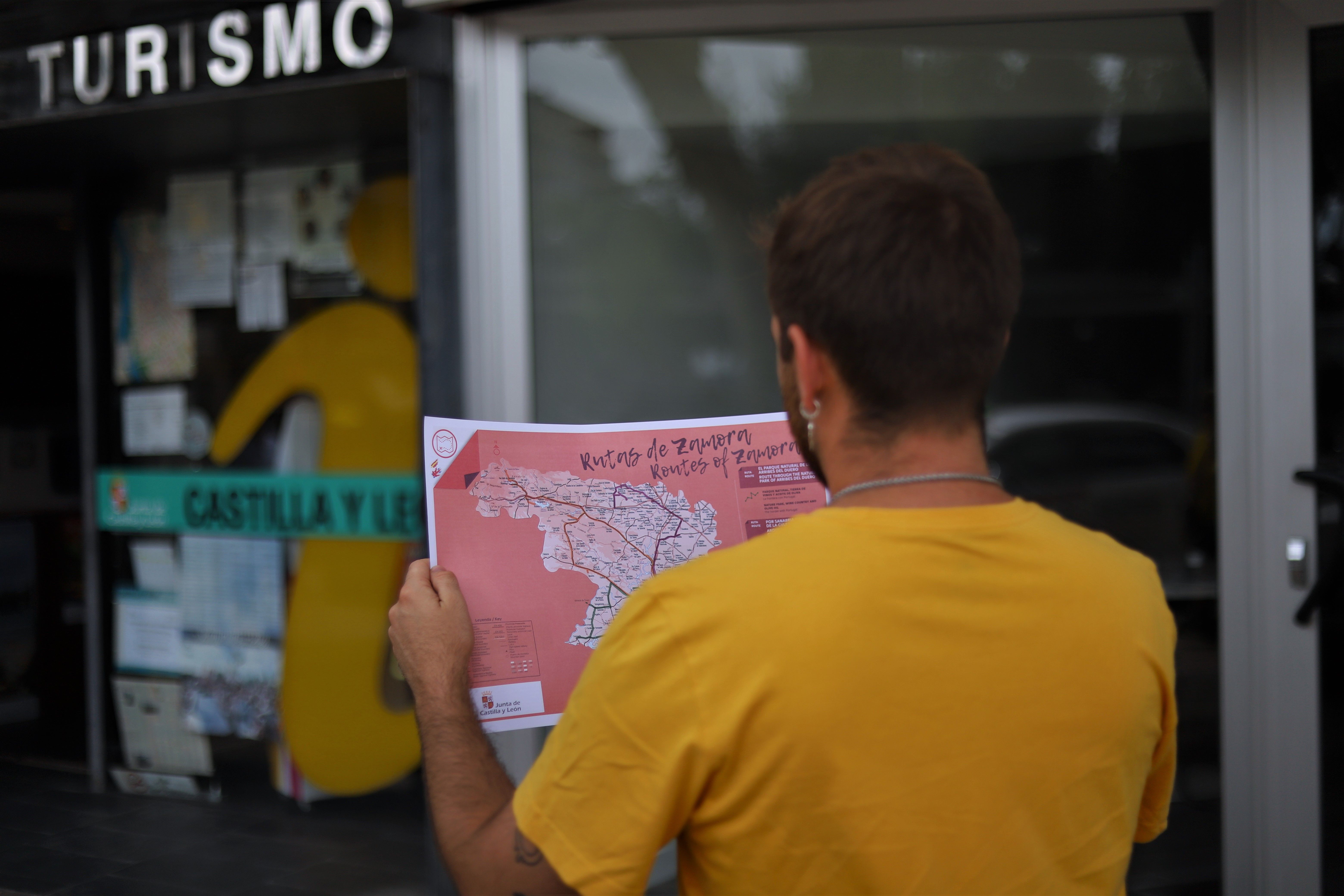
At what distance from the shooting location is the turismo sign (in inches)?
134

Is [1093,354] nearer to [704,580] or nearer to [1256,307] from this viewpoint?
[1256,307]

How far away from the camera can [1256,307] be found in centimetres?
313

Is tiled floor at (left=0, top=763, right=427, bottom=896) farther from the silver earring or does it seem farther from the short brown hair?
the short brown hair

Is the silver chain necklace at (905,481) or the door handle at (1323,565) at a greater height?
the silver chain necklace at (905,481)

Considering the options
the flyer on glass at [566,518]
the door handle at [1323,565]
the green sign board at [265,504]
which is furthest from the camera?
the green sign board at [265,504]

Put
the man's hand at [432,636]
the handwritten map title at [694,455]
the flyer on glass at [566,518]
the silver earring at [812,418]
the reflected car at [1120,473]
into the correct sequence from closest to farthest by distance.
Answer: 1. the silver earring at [812,418]
2. the man's hand at [432,636]
3. the flyer on glass at [566,518]
4. the handwritten map title at [694,455]
5. the reflected car at [1120,473]

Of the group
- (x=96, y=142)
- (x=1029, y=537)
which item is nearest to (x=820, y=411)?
(x=1029, y=537)

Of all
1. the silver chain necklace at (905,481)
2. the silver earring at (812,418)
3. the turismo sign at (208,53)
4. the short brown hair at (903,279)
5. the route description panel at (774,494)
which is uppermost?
the turismo sign at (208,53)

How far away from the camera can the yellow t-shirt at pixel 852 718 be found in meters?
0.96

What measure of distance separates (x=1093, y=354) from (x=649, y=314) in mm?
1867

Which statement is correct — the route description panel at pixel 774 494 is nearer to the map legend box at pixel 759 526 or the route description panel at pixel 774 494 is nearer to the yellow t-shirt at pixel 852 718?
the map legend box at pixel 759 526

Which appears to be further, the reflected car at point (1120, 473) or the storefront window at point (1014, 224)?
the reflected car at point (1120, 473)

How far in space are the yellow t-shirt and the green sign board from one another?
125 inches

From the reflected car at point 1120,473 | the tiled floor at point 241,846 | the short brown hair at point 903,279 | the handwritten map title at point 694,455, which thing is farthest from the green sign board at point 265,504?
the short brown hair at point 903,279
